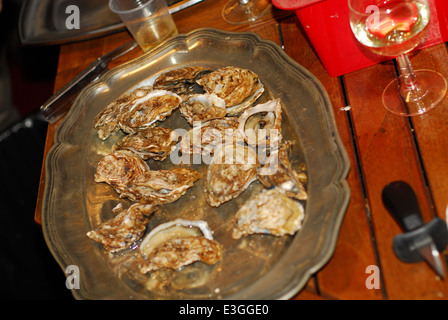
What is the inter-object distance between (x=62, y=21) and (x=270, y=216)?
4.22 feet

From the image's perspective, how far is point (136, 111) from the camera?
1.37 metres

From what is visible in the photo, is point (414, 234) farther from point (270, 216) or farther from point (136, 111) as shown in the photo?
point (136, 111)

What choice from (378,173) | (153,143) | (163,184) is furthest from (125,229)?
(378,173)

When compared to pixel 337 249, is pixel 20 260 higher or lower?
lower

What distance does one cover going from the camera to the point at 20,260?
6.46 ft

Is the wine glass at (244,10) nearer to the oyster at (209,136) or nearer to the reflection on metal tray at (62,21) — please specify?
the reflection on metal tray at (62,21)

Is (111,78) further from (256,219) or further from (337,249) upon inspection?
(337,249)

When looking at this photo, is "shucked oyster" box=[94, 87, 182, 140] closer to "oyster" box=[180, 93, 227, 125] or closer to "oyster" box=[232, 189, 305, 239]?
"oyster" box=[180, 93, 227, 125]

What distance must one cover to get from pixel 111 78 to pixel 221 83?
0.42m

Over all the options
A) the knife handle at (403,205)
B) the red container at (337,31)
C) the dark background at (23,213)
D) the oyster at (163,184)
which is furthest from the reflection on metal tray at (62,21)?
the knife handle at (403,205)

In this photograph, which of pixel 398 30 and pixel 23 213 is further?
pixel 23 213

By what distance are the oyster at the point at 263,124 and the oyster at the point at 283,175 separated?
4 cm

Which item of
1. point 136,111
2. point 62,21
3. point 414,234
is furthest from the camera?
point 62,21

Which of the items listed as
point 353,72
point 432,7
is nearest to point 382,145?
point 353,72
